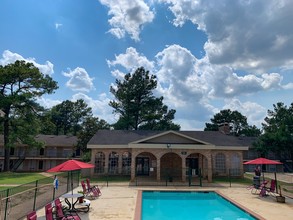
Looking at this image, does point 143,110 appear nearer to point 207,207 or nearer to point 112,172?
point 112,172

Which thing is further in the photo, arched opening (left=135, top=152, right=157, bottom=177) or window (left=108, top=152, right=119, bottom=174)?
arched opening (left=135, top=152, right=157, bottom=177)

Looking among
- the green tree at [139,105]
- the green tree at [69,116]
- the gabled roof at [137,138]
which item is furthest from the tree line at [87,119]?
the green tree at [69,116]

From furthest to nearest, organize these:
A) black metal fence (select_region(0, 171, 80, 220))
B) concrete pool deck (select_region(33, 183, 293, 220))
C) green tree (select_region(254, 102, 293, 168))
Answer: green tree (select_region(254, 102, 293, 168)) < concrete pool deck (select_region(33, 183, 293, 220)) < black metal fence (select_region(0, 171, 80, 220))

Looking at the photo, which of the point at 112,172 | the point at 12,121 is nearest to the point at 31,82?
the point at 12,121

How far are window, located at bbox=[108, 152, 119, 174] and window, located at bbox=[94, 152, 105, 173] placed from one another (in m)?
0.89

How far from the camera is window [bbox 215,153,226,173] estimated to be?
32.2 meters

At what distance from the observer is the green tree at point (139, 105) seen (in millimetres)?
57781

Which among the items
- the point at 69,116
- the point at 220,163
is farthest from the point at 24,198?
the point at 69,116

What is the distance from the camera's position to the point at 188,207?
685 inches

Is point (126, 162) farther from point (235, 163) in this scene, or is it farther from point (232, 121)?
point (232, 121)

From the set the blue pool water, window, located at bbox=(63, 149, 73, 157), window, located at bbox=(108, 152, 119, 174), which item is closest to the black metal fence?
the blue pool water

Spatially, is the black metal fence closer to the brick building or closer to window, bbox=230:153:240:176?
the brick building

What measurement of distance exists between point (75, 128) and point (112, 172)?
47.7 metres

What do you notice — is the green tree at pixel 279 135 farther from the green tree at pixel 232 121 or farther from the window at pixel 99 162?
the green tree at pixel 232 121
